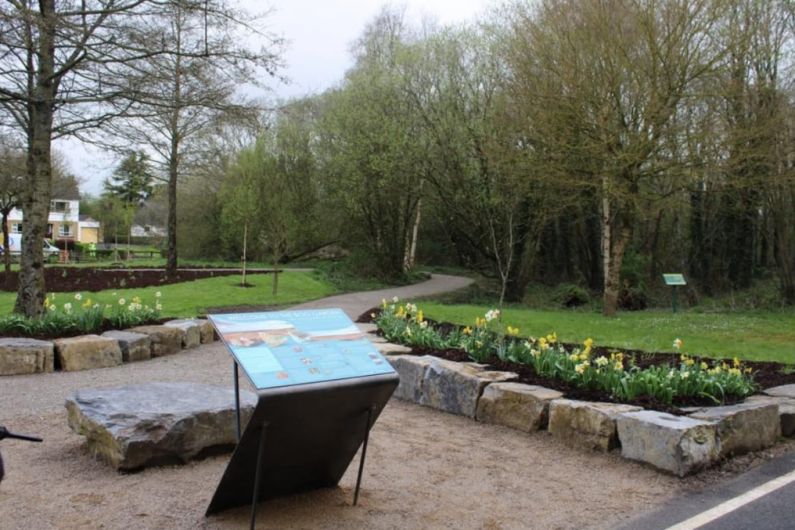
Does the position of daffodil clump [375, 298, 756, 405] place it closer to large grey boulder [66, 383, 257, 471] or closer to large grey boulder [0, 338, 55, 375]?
large grey boulder [66, 383, 257, 471]

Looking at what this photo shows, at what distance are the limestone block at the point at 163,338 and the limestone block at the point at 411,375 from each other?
13.1 feet

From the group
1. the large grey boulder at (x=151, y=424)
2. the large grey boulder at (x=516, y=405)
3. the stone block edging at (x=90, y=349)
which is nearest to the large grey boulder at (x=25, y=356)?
the stone block edging at (x=90, y=349)

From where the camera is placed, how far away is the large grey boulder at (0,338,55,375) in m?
8.03

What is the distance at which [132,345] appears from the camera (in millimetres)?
9180

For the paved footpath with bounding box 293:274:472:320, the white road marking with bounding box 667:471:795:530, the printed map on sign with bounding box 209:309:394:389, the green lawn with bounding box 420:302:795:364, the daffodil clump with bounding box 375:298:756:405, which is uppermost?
the printed map on sign with bounding box 209:309:394:389

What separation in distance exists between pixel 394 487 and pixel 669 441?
2.17 metres

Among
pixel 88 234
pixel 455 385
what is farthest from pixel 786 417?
pixel 88 234

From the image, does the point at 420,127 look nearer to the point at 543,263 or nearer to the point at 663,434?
the point at 543,263

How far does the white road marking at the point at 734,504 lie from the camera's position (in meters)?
4.11

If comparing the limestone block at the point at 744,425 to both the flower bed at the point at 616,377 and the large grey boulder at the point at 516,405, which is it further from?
the large grey boulder at the point at 516,405

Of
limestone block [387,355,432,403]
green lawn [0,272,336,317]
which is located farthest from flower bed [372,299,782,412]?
green lawn [0,272,336,317]

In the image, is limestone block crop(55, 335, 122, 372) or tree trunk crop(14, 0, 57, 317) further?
tree trunk crop(14, 0, 57, 317)

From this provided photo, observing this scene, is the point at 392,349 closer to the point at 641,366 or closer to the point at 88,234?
the point at 641,366

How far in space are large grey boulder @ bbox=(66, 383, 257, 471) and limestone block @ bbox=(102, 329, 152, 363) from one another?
3759mm
